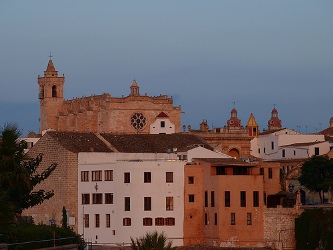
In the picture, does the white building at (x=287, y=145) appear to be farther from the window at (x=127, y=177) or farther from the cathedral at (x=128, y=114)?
the window at (x=127, y=177)

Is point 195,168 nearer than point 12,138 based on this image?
No

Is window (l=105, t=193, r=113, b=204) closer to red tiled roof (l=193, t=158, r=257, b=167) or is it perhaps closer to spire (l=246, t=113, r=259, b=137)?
red tiled roof (l=193, t=158, r=257, b=167)

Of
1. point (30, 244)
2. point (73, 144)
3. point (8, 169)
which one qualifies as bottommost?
point (30, 244)

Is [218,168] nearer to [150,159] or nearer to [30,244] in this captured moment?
[150,159]

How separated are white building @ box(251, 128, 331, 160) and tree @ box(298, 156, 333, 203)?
41.9ft

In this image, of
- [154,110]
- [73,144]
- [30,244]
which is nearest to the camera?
[30,244]

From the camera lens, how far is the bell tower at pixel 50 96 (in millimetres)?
125312

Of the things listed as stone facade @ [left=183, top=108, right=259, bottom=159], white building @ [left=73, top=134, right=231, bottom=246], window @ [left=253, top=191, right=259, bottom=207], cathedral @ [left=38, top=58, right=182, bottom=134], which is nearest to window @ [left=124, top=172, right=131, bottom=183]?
white building @ [left=73, top=134, right=231, bottom=246]

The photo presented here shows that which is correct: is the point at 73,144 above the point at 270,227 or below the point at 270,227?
above

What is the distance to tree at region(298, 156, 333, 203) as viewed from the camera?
8975 cm

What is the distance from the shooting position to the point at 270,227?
78.2m

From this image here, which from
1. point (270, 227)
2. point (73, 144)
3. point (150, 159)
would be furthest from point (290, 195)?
point (73, 144)

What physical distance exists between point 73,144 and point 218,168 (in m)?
10.5

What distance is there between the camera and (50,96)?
126 metres
